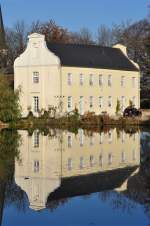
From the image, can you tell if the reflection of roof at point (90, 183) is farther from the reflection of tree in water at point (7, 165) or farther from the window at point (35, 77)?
the window at point (35, 77)

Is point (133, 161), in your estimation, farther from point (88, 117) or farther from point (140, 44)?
point (140, 44)

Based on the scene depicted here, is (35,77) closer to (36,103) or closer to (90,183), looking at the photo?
(36,103)

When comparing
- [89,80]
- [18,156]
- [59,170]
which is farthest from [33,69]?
[59,170]

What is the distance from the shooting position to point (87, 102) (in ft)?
201

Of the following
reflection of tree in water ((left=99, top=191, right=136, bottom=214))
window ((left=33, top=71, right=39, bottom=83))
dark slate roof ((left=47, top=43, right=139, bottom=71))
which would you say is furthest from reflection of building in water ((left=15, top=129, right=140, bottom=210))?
dark slate roof ((left=47, top=43, right=139, bottom=71))

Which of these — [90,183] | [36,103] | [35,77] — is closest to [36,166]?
[90,183]

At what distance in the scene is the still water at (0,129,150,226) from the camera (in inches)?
452

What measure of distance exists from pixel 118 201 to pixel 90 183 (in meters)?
2.66

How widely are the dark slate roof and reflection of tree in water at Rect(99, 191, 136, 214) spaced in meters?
44.6

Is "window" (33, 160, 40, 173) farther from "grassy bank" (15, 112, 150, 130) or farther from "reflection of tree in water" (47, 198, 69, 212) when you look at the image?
"grassy bank" (15, 112, 150, 130)

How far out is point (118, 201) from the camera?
13.0m

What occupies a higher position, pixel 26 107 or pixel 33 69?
pixel 33 69

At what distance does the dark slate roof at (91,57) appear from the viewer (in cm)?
5941

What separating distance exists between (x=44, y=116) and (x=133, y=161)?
31.6 metres
